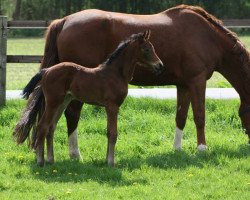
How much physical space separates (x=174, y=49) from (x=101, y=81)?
1661mm

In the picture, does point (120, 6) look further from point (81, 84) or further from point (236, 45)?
point (81, 84)

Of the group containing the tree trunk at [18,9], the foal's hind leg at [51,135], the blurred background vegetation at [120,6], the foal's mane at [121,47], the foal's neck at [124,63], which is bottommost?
the tree trunk at [18,9]

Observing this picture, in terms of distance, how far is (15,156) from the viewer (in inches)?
326

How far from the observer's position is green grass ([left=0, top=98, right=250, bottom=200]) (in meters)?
6.62

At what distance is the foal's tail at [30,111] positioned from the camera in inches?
313

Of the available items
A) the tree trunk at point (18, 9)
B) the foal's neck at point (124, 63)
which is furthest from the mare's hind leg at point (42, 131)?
the tree trunk at point (18, 9)

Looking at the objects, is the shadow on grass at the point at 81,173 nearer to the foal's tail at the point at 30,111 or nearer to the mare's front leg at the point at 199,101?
the foal's tail at the point at 30,111

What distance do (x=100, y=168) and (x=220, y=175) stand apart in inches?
57.7

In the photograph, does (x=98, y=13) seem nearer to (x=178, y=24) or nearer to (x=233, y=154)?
(x=178, y=24)

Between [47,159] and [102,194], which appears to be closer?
[102,194]

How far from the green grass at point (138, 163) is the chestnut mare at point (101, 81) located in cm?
46

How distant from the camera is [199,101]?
8836mm

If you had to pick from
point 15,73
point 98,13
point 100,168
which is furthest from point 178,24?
point 15,73

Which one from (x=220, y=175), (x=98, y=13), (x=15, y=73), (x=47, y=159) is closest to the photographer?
(x=220, y=175)
